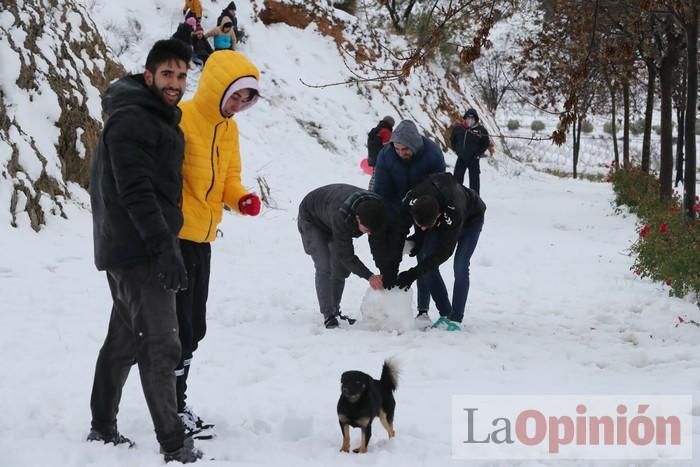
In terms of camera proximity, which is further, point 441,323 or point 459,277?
point 441,323

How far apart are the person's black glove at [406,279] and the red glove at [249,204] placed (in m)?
2.23

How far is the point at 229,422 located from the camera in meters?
4.07

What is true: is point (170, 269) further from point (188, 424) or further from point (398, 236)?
point (398, 236)

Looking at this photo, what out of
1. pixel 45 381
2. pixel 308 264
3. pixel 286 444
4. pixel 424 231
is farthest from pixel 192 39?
pixel 286 444

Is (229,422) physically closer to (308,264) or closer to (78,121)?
(308,264)

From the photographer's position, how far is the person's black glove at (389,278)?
6024 mm

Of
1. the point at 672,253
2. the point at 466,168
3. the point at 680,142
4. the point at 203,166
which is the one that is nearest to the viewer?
the point at 203,166

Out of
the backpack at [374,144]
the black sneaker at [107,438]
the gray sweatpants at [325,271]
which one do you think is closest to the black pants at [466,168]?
the backpack at [374,144]

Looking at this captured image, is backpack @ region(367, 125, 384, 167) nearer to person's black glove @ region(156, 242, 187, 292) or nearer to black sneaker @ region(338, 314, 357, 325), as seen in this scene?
black sneaker @ region(338, 314, 357, 325)

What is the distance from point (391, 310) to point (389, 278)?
307 mm

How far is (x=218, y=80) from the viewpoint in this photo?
3.65 meters

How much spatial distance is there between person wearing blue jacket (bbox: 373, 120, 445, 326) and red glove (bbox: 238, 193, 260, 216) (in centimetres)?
208

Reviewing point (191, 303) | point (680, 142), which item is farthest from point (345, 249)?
point (680, 142)

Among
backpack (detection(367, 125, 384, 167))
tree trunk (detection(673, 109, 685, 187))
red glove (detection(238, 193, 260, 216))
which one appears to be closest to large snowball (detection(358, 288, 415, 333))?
red glove (detection(238, 193, 260, 216))
